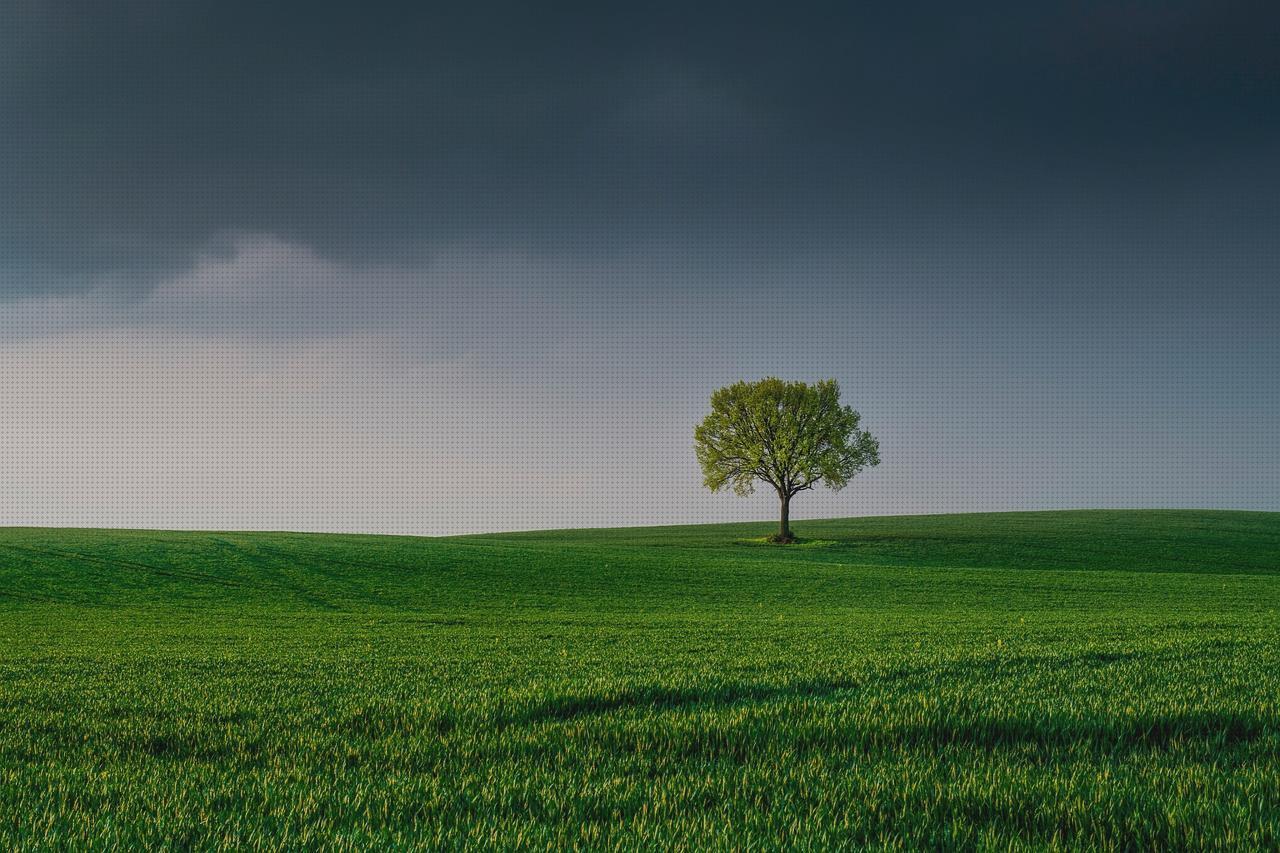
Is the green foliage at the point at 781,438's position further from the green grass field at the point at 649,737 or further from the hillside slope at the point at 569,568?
the green grass field at the point at 649,737

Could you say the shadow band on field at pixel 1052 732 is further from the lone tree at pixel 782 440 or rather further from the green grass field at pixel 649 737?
the lone tree at pixel 782 440

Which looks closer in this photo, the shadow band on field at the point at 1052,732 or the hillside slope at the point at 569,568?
the shadow band on field at the point at 1052,732

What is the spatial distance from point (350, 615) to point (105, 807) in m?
25.8

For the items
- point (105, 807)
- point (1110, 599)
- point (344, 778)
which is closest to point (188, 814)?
point (105, 807)

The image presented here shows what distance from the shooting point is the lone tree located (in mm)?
74250

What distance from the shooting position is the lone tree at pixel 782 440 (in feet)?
244

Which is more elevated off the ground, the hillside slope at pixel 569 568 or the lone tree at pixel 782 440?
the lone tree at pixel 782 440

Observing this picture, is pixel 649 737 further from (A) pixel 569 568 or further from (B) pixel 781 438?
(B) pixel 781 438

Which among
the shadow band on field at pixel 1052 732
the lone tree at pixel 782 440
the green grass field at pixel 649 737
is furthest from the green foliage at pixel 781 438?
the shadow band on field at pixel 1052 732

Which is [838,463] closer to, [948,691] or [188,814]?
[948,691]

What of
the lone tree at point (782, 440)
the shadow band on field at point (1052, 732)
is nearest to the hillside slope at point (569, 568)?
the lone tree at point (782, 440)

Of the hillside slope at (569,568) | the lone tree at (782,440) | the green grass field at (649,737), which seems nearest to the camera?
the green grass field at (649,737)

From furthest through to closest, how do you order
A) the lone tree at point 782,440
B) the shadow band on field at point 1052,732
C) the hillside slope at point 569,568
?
the lone tree at point 782,440, the hillside slope at point 569,568, the shadow band on field at point 1052,732

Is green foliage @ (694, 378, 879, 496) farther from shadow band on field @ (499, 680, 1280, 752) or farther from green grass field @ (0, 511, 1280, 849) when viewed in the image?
shadow band on field @ (499, 680, 1280, 752)
